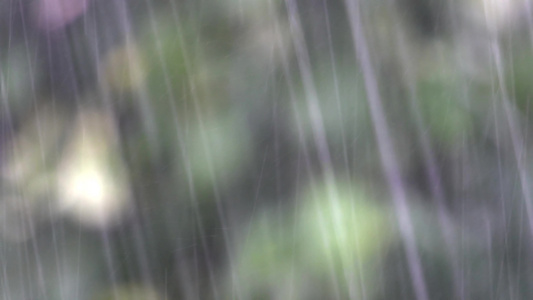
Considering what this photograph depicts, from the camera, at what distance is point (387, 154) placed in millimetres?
1876

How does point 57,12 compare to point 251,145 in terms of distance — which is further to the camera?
point 57,12

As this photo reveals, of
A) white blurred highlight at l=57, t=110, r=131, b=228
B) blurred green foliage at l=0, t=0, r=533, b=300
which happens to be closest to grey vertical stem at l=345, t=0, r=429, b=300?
blurred green foliage at l=0, t=0, r=533, b=300

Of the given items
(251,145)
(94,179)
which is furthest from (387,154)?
(94,179)

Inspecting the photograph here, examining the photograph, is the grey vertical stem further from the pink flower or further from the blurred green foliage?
the pink flower

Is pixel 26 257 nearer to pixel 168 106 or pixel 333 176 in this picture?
pixel 168 106

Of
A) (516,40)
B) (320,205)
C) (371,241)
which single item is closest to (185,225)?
(320,205)

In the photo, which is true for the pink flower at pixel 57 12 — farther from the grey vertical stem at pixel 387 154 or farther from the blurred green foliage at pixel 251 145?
the grey vertical stem at pixel 387 154

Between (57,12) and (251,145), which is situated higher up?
(57,12)

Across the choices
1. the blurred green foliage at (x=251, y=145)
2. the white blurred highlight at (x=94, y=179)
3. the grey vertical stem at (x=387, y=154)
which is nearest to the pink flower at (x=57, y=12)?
the blurred green foliage at (x=251, y=145)

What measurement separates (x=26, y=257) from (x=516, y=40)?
1.47 m

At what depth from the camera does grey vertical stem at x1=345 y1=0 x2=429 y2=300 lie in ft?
5.93

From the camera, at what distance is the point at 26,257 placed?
192 centimetres

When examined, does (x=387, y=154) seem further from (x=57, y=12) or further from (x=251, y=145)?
(x=57, y=12)

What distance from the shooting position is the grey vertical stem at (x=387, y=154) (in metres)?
1.81
